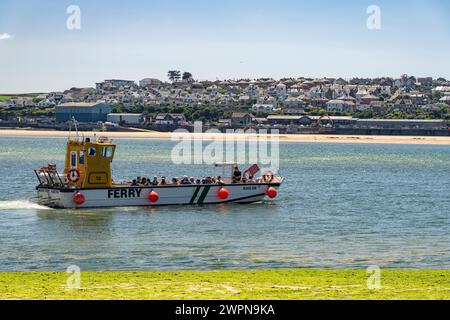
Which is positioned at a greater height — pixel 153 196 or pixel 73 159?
pixel 73 159

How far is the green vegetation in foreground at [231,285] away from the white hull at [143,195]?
17.5 metres

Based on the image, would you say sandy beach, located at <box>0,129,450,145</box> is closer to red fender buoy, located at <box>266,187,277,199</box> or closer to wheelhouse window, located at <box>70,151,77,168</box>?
red fender buoy, located at <box>266,187,277,199</box>

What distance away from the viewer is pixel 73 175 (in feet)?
128

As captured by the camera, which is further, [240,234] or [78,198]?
[78,198]

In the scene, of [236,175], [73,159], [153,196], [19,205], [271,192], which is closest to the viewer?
[73,159]

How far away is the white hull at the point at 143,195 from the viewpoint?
3928cm

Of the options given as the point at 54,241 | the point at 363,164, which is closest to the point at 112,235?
the point at 54,241

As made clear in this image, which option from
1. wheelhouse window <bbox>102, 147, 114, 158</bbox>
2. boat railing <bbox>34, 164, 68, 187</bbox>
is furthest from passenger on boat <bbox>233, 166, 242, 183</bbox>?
boat railing <bbox>34, 164, 68, 187</bbox>

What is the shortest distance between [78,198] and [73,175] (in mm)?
1019

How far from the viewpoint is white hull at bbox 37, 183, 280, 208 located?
129 feet

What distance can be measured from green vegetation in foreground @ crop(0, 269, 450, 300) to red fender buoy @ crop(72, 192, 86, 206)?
17.1 metres

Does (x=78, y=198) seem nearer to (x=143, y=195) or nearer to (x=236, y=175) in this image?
(x=143, y=195)

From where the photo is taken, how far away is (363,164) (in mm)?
94812

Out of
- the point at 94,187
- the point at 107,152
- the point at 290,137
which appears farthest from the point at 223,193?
the point at 290,137
